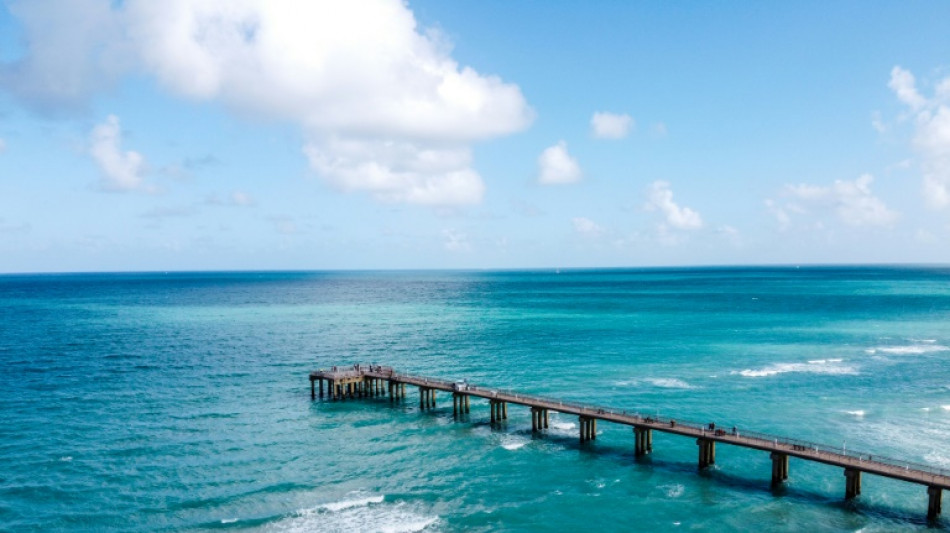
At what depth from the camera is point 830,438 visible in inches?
2055

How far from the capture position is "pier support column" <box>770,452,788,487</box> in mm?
43531

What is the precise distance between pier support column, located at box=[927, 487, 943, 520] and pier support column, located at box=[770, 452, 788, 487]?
8219 mm

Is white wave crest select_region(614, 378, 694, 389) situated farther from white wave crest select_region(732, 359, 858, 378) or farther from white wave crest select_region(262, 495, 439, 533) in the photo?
white wave crest select_region(262, 495, 439, 533)

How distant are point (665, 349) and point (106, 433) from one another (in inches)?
2936

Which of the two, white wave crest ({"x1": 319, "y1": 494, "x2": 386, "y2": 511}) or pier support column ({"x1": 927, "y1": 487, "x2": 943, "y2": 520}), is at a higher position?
pier support column ({"x1": 927, "y1": 487, "x2": 943, "y2": 520})

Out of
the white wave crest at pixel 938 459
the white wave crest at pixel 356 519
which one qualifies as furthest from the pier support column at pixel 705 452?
the white wave crest at pixel 356 519

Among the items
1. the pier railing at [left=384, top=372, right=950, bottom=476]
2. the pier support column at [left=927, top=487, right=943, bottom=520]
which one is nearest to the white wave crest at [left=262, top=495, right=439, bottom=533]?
the pier railing at [left=384, top=372, right=950, bottom=476]

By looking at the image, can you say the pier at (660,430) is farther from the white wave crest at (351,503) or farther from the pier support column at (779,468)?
the white wave crest at (351,503)

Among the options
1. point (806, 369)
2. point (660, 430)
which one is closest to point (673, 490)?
point (660, 430)

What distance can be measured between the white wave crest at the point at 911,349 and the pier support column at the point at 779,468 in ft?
193

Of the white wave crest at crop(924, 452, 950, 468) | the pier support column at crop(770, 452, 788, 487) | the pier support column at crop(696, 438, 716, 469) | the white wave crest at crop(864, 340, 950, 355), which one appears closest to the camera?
the pier support column at crop(770, 452, 788, 487)

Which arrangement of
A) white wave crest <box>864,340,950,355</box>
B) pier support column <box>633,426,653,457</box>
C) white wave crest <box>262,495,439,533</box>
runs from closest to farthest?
white wave crest <box>262,495,439,533</box> < pier support column <box>633,426,653,457</box> < white wave crest <box>864,340,950,355</box>

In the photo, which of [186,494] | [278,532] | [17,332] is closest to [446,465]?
[278,532]

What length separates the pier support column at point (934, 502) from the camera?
3756 centimetres
